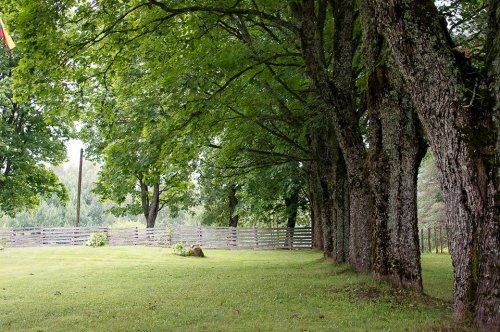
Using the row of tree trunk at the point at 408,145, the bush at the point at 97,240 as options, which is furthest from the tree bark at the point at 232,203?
the row of tree trunk at the point at 408,145

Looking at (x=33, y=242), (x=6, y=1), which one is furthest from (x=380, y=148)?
(x=33, y=242)

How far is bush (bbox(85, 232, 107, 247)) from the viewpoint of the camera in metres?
29.1

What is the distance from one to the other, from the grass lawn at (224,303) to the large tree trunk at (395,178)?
1.45ft

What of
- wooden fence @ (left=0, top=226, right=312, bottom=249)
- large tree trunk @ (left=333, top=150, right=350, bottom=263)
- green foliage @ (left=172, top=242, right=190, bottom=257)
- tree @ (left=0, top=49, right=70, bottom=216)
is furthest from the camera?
wooden fence @ (left=0, top=226, right=312, bottom=249)

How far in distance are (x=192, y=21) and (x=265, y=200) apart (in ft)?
69.0

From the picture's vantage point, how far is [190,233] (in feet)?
102

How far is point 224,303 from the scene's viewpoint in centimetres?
848

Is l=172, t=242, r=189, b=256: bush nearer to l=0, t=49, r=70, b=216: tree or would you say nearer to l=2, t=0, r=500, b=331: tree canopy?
l=2, t=0, r=500, b=331: tree canopy

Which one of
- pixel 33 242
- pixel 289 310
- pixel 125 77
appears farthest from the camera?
pixel 33 242

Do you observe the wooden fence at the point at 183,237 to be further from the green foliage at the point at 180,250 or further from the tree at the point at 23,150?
the green foliage at the point at 180,250

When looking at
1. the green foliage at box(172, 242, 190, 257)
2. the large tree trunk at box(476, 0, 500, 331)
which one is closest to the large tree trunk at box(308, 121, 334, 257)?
the green foliage at box(172, 242, 190, 257)

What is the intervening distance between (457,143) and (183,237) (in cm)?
2674

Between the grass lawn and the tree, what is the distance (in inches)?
644

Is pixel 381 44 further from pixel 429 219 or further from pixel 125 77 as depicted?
pixel 429 219
